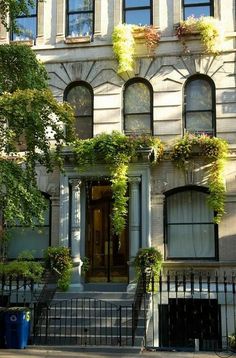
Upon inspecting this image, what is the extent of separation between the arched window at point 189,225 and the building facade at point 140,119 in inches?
1.2

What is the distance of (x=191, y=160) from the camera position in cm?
1686

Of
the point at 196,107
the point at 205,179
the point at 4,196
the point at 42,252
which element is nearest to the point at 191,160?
the point at 205,179

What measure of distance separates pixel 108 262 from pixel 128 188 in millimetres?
2407

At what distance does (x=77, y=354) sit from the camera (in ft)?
39.4

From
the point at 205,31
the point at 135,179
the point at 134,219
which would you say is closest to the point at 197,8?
the point at 205,31

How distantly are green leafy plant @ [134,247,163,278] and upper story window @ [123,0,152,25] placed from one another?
25.3ft

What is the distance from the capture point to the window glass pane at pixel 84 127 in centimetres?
1803

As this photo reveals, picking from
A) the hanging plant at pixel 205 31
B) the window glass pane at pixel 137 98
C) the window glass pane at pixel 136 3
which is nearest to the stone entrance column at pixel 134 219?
the window glass pane at pixel 137 98

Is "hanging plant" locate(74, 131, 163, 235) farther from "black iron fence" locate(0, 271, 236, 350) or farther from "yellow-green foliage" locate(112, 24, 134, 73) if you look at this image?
"yellow-green foliage" locate(112, 24, 134, 73)

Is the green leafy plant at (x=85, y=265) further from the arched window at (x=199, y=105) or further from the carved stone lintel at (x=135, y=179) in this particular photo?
the arched window at (x=199, y=105)

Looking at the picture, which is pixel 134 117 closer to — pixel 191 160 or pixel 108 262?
pixel 191 160

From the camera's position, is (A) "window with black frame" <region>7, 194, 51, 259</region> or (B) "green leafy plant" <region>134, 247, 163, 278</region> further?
(A) "window with black frame" <region>7, 194, 51, 259</region>

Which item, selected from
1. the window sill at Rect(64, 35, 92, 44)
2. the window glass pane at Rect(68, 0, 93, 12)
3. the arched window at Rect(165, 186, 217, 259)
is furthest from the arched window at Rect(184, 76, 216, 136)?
the window glass pane at Rect(68, 0, 93, 12)

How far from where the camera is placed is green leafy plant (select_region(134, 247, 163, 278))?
15469 millimetres
